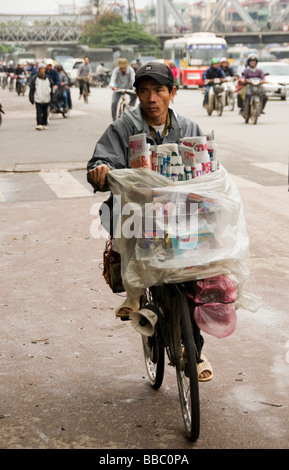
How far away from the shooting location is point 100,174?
3873 millimetres

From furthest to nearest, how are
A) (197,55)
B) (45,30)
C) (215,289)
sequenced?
1. (45,30)
2. (197,55)
3. (215,289)

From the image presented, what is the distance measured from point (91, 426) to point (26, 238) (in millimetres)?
4530

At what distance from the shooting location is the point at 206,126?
2117 centimetres

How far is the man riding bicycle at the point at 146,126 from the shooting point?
13.3 ft

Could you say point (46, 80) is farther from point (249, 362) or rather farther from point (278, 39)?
point (278, 39)

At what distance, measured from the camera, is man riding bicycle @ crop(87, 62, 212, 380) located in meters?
4.06

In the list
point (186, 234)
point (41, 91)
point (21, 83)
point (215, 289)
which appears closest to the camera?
point (186, 234)

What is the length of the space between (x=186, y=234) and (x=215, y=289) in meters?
0.31

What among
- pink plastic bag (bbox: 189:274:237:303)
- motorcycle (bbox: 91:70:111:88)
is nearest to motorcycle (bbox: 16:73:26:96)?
motorcycle (bbox: 91:70:111:88)

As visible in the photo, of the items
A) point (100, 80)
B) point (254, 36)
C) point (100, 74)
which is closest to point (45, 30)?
point (254, 36)

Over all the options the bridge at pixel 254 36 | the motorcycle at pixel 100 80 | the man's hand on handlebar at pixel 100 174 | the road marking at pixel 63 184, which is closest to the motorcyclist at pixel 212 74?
the road marking at pixel 63 184

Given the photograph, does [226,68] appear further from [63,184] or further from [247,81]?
[63,184]

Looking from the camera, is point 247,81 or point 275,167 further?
point 247,81

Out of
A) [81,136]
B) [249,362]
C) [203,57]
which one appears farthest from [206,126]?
[203,57]
